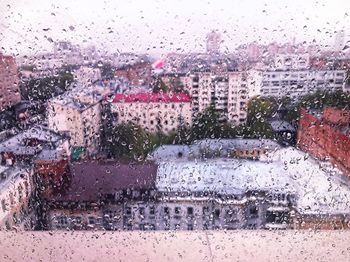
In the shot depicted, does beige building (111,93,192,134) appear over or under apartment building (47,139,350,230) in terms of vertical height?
over

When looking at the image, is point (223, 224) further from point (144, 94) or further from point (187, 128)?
point (144, 94)

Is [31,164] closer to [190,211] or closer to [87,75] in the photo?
[87,75]

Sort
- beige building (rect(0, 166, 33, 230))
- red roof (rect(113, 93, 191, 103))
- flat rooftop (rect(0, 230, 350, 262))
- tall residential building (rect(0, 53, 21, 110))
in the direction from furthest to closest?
1. red roof (rect(113, 93, 191, 103))
2. tall residential building (rect(0, 53, 21, 110))
3. beige building (rect(0, 166, 33, 230))
4. flat rooftop (rect(0, 230, 350, 262))

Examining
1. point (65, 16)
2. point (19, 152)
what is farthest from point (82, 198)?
point (65, 16)

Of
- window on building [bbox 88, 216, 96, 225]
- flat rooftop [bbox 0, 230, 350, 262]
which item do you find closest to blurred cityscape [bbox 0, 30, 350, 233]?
window on building [bbox 88, 216, 96, 225]

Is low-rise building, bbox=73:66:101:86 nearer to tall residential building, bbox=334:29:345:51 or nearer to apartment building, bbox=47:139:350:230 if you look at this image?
apartment building, bbox=47:139:350:230

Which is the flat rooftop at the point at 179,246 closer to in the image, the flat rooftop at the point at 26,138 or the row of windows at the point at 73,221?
the row of windows at the point at 73,221

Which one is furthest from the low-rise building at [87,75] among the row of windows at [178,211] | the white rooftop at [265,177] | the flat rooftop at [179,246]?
the flat rooftop at [179,246]
